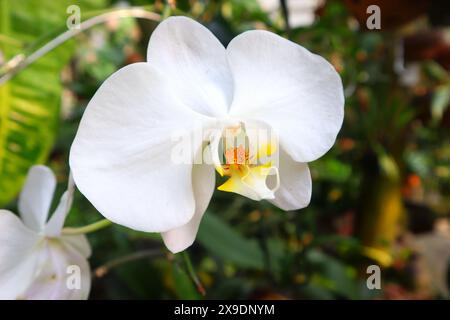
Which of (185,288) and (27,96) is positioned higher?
(27,96)

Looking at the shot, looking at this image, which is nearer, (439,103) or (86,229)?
(86,229)

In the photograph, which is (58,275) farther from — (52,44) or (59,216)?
(52,44)

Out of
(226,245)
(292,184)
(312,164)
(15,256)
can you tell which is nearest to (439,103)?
(312,164)

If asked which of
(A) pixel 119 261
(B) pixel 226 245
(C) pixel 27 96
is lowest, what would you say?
(B) pixel 226 245

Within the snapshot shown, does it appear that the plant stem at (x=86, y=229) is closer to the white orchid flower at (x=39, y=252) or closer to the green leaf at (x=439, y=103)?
the white orchid flower at (x=39, y=252)

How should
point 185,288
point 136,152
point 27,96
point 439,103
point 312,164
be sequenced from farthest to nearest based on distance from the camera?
point 439,103
point 312,164
point 27,96
point 185,288
point 136,152

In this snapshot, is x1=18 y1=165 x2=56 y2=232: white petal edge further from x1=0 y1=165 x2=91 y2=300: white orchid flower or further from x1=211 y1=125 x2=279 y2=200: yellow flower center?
x1=211 y1=125 x2=279 y2=200: yellow flower center

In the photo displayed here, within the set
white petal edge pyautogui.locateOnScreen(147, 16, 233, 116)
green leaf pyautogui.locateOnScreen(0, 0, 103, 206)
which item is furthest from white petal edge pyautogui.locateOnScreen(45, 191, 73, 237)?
green leaf pyautogui.locateOnScreen(0, 0, 103, 206)

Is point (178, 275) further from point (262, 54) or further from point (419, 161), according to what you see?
point (419, 161)

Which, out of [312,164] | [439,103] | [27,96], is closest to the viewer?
[27,96]
